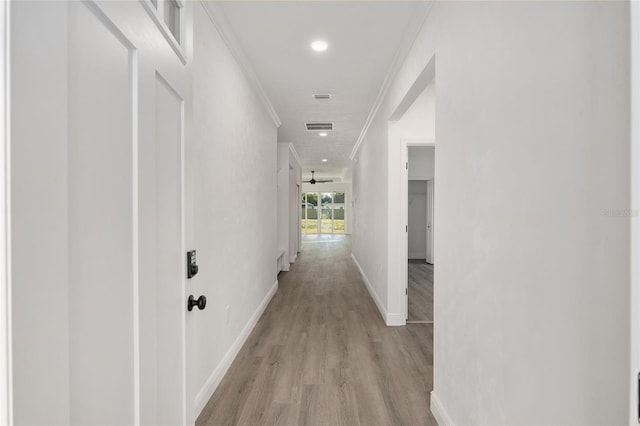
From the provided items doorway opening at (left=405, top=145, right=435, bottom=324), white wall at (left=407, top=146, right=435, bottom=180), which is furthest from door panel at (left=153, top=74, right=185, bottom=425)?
white wall at (left=407, top=146, right=435, bottom=180)

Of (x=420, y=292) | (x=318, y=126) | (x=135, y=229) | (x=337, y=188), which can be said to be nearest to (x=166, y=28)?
(x=135, y=229)

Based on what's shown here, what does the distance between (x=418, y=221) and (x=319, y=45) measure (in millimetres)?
6738

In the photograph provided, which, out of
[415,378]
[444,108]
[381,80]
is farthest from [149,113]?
[381,80]

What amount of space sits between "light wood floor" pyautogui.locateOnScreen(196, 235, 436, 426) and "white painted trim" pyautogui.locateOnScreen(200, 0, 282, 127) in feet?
8.31

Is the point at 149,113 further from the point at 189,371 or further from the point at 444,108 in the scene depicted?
the point at 444,108

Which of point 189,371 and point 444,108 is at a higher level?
point 444,108

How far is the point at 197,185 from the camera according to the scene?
6.24 feet

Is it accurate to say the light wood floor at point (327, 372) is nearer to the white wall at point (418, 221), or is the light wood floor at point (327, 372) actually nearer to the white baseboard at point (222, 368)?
the white baseboard at point (222, 368)

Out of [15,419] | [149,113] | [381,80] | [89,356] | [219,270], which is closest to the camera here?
[15,419]

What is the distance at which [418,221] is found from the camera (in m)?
8.52

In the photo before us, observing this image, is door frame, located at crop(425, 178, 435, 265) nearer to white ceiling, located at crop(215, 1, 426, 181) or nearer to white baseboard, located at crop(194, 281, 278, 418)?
white ceiling, located at crop(215, 1, 426, 181)

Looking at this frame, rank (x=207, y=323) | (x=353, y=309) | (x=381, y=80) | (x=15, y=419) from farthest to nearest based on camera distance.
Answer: (x=353, y=309) < (x=381, y=80) < (x=207, y=323) < (x=15, y=419)

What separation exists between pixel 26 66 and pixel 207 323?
74.8 inches
